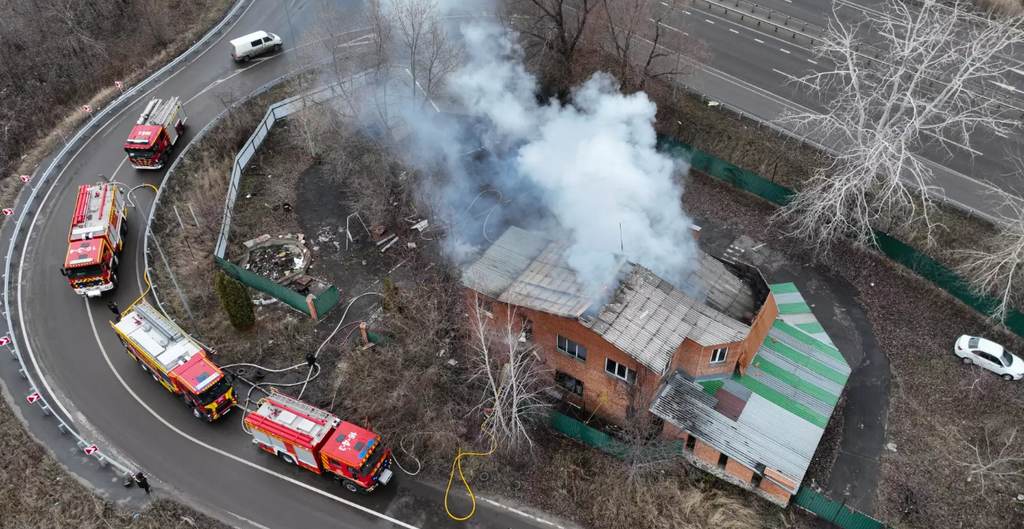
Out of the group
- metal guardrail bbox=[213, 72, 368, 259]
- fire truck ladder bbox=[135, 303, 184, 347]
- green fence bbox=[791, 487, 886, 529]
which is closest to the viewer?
green fence bbox=[791, 487, 886, 529]

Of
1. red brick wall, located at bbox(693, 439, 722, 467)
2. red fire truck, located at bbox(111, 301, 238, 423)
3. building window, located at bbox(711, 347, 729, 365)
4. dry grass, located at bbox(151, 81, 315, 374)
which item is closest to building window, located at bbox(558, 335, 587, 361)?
building window, located at bbox(711, 347, 729, 365)

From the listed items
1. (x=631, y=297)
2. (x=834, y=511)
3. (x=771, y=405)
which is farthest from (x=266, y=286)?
(x=834, y=511)

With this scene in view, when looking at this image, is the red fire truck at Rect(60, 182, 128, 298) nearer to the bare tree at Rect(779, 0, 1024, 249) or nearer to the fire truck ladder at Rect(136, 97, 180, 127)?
the fire truck ladder at Rect(136, 97, 180, 127)

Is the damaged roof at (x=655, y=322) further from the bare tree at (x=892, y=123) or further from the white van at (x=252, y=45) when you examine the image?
the white van at (x=252, y=45)

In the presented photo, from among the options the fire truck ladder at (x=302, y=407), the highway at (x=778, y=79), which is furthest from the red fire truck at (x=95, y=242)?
the highway at (x=778, y=79)

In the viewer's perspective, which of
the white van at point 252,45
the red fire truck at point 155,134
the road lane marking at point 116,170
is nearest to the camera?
the red fire truck at point 155,134

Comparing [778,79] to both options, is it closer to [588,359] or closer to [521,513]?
[588,359]
